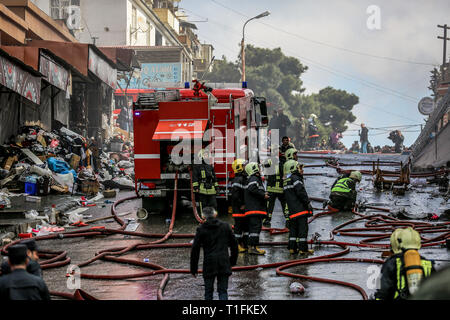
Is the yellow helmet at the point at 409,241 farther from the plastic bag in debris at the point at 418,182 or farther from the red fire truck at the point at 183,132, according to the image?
the plastic bag in debris at the point at 418,182

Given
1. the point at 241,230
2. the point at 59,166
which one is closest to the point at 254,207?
the point at 241,230

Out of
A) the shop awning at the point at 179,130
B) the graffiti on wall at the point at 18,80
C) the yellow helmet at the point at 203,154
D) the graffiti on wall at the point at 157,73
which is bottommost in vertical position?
the yellow helmet at the point at 203,154

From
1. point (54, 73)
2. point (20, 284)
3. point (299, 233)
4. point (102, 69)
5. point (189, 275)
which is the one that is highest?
point (102, 69)

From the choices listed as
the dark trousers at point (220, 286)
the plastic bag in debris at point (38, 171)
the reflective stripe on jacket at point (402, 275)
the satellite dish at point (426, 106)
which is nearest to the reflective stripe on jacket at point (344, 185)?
the plastic bag in debris at point (38, 171)

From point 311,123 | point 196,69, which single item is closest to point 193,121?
point 311,123

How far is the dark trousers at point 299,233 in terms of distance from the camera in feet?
32.9

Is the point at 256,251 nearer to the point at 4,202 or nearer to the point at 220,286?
the point at 220,286

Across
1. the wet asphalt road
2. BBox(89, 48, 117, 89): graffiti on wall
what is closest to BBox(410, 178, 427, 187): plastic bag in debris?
the wet asphalt road

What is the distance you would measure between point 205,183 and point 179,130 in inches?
57.9

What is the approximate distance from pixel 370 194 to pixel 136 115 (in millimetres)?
8369

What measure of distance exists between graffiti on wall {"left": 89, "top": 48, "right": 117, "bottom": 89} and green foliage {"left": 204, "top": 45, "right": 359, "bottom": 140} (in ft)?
121

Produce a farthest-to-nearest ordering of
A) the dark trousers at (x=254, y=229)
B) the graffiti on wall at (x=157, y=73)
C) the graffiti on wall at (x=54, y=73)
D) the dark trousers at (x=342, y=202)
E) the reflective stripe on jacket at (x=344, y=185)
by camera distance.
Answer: the graffiti on wall at (x=157, y=73) → the graffiti on wall at (x=54, y=73) → the dark trousers at (x=342, y=202) → the reflective stripe on jacket at (x=344, y=185) → the dark trousers at (x=254, y=229)

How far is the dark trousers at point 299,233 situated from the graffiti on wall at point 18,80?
10456mm

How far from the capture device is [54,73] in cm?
2189
